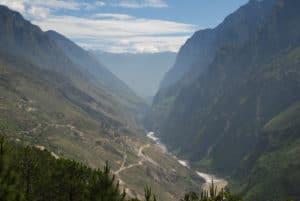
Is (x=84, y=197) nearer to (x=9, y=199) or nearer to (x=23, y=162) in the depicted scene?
(x=9, y=199)

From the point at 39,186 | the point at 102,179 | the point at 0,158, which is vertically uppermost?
the point at 0,158

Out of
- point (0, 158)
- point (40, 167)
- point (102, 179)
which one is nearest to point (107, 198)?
point (102, 179)

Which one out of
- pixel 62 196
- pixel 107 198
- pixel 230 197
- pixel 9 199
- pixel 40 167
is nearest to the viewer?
pixel 9 199

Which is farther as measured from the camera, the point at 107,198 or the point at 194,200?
the point at 107,198

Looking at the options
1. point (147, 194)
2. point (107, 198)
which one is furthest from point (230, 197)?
point (107, 198)

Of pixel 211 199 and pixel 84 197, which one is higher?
pixel 211 199

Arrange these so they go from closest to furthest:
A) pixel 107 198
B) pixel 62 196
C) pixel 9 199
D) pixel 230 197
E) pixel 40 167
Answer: pixel 9 199 → pixel 230 197 → pixel 107 198 → pixel 62 196 → pixel 40 167

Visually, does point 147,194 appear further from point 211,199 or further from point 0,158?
point 0,158
